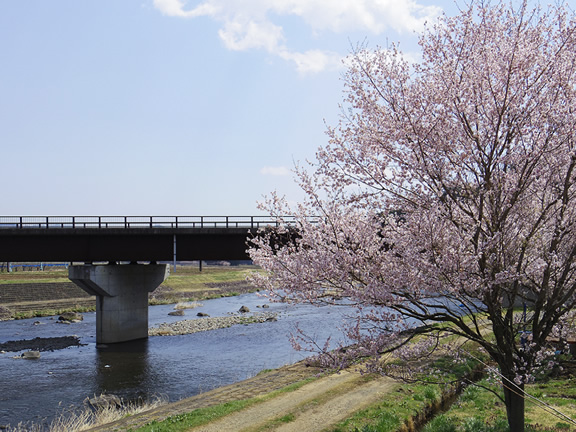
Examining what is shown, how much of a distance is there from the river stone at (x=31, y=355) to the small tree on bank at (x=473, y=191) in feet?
99.6

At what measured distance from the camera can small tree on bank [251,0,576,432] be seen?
32.9 ft

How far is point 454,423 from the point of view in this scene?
14.2m

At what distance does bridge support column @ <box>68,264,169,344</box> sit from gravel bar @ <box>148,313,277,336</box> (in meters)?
2.27

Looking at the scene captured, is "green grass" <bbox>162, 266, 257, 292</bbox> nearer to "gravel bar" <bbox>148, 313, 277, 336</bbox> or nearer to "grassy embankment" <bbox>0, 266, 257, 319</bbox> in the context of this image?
"grassy embankment" <bbox>0, 266, 257, 319</bbox>

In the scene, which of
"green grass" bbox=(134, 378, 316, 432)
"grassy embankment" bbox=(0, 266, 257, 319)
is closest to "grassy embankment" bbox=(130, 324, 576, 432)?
"green grass" bbox=(134, 378, 316, 432)

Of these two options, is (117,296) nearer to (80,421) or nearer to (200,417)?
(80,421)

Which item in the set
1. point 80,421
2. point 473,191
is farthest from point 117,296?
point 473,191

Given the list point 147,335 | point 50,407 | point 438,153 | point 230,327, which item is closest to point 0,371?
point 50,407

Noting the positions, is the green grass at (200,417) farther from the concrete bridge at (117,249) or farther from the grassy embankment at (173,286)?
the grassy embankment at (173,286)

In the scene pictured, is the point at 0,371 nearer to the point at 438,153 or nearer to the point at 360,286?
the point at 360,286

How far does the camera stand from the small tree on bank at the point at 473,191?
10031 millimetres

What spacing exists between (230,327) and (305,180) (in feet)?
127

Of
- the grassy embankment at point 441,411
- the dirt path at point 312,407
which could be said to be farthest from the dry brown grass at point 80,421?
the dirt path at point 312,407

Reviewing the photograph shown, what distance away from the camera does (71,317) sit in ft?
180
